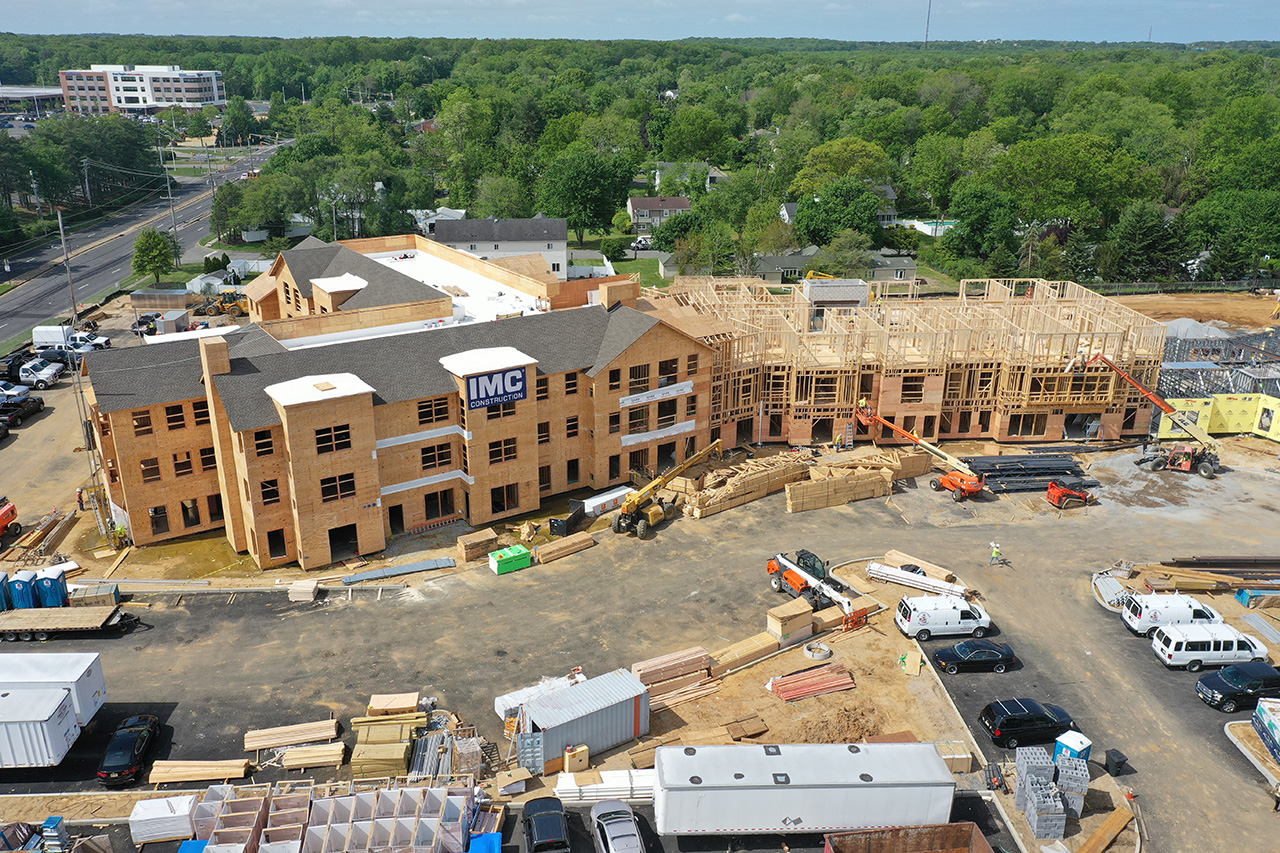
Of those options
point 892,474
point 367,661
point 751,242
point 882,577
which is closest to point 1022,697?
point 882,577

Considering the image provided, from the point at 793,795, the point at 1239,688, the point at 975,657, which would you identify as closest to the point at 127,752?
the point at 793,795

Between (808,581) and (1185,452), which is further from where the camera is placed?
(1185,452)

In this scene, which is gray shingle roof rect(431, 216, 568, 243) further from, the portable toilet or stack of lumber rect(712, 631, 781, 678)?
the portable toilet

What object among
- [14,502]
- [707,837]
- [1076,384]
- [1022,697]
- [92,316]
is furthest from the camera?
[92,316]

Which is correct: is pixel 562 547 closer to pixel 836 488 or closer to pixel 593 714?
pixel 593 714

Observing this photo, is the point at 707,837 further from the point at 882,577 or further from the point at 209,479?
the point at 209,479

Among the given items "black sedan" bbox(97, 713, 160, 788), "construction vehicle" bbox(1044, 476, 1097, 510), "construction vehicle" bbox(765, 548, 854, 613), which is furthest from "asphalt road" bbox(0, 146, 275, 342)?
"construction vehicle" bbox(1044, 476, 1097, 510)
